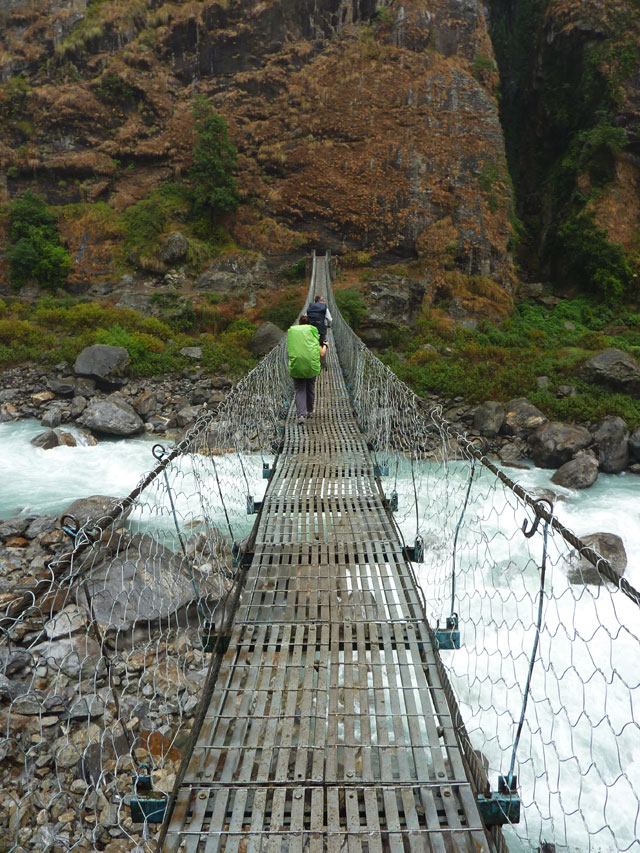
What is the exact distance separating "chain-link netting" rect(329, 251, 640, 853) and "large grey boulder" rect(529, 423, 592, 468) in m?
2.04

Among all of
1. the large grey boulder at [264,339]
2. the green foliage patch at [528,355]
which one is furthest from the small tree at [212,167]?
the green foliage patch at [528,355]

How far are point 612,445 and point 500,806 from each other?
21.8 ft

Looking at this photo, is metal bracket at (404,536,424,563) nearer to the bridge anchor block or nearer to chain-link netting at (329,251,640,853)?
chain-link netting at (329,251,640,853)

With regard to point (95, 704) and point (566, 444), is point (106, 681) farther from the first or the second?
point (566, 444)

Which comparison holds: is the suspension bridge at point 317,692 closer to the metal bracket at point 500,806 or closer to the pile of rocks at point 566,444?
the metal bracket at point 500,806

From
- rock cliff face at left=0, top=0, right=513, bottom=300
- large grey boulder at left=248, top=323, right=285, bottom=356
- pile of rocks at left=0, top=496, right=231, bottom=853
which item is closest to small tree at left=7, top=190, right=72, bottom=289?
rock cliff face at left=0, top=0, right=513, bottom=300

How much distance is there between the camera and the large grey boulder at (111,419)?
756 centimetres

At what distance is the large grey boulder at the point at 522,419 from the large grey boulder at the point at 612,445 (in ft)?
2.81

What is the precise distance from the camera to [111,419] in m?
7.63

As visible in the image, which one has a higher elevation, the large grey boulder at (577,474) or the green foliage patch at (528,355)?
the green foliage patch at (528,355)

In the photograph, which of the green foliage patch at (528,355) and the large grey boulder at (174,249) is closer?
the green foliage patch at (528,355)

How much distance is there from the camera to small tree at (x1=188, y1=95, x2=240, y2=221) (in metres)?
14.2

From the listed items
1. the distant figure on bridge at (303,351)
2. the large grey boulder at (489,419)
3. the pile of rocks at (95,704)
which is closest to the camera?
the pile of rocks at (95,704)

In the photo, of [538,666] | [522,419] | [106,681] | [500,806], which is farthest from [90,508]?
[522,419]
